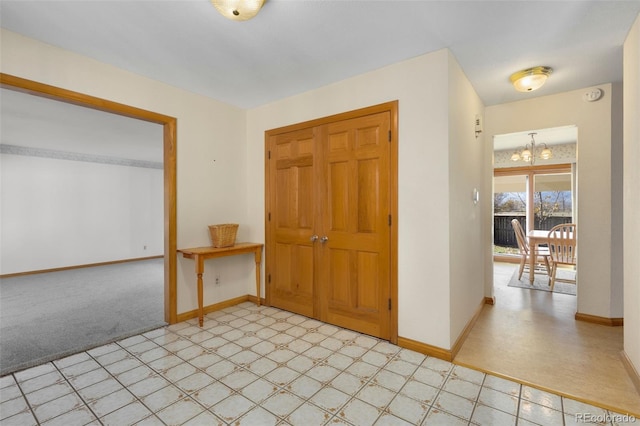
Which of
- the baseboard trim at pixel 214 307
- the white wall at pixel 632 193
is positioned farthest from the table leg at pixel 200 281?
the white wall at pixel 632 193

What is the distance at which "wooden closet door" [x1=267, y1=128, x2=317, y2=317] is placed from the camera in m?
3.25

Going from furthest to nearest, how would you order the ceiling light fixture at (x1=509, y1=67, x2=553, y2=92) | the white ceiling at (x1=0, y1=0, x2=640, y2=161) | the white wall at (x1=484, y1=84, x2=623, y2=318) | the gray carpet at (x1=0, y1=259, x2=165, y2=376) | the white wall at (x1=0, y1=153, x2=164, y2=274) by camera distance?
the white wall at (x1=0, y1=153, x2=164, y2=274)
the white wall at (x1=484, y1=84, x2=623, y2=318)
the ceiling light fixture at (x1=509, y1=67, x2=553, y2=92)
the gray carpet at (x1=0, y1=259, x2=165, y2=376)
the white ceiling at (x1=0, y1=0, x2=640, y2=161)

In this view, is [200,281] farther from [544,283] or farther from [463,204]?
[544,283]

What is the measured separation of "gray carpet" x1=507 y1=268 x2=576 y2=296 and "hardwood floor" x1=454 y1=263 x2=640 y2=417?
721 millimetres

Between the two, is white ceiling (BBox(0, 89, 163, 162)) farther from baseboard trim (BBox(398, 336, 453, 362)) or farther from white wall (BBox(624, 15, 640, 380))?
white wall (BBox(624, 15, 640, 380))

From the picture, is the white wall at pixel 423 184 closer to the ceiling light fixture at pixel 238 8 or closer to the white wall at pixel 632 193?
the white wall at pixel 632 193

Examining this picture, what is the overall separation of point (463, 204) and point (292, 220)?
1.80 metres

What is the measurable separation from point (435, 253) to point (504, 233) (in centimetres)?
608

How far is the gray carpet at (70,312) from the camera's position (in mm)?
2576

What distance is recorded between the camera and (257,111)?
3787mm

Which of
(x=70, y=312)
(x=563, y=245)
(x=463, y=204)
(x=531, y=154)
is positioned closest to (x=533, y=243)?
(x=563, y=245)

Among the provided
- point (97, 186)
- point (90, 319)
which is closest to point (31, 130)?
point (97, 186)

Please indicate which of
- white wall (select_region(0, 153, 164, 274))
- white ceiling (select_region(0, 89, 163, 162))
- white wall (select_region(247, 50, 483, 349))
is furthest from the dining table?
white wall (select_region(0, 153, 164, 274))

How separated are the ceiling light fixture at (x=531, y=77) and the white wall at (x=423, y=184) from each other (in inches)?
21.0
